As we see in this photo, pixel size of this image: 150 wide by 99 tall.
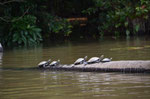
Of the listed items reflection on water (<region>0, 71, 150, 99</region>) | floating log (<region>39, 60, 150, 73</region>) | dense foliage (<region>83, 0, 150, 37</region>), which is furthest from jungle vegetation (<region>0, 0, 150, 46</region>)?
reflection on water (<region>0, 71, 150, 99</region>)

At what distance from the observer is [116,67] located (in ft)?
29.5

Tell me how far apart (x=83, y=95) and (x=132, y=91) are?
0.79 meters

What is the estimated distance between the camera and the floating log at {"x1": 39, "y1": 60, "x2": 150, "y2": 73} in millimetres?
8633

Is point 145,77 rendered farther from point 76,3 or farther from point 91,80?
point 76,3

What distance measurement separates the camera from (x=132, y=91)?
6691 millimetres

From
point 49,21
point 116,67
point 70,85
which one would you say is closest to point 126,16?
point 49,21

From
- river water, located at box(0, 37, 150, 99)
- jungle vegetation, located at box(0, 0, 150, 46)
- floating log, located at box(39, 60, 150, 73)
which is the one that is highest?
jungle vegetation, located at box(0, 0, 150, 46)

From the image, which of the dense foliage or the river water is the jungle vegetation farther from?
the river water

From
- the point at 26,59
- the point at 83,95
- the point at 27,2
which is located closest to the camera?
the point at 83,95

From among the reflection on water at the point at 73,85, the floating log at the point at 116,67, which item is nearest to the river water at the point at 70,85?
the reflection on water at the point at 73,85

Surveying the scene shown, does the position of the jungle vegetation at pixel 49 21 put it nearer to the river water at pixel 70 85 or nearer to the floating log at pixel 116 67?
the floating log at pixel 116 67

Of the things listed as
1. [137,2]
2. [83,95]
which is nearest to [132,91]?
[83,95]

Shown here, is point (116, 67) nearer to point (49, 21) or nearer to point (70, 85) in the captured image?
point (70, 85)

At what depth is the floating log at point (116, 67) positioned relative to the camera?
340 inches
